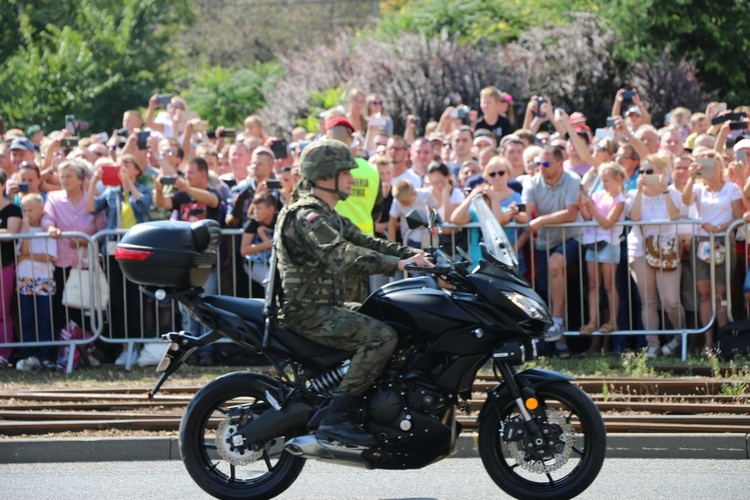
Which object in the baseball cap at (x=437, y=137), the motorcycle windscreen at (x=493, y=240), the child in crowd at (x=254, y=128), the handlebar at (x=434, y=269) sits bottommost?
the handlebar at (x=434, y=269)

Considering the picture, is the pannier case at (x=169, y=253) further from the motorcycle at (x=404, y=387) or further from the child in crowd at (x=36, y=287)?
the child in crowd at (x=36, y=287)

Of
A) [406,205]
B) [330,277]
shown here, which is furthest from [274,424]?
[406,205]

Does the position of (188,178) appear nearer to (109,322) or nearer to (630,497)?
(109,322)

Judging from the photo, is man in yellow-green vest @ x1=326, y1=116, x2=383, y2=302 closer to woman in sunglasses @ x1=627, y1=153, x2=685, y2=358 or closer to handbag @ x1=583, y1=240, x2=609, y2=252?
handbag @ x1=583, y1=240, x2=609, y2=252

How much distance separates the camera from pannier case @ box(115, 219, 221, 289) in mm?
7059

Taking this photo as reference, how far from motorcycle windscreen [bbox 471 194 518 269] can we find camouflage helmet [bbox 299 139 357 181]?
729mm

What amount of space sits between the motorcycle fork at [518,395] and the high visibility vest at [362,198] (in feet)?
10.5

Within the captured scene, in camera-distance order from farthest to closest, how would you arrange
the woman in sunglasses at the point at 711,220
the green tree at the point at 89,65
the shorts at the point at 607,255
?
the green tree at the point at 89,65
the shorts at the point at 607,255
the woman in sunglasses at the point at 711,220

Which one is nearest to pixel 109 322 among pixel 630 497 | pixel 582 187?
pixel 582 187

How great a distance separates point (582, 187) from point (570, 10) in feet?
48.7

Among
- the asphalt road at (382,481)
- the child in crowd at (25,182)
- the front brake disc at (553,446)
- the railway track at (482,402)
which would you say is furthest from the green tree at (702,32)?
the front brake disc at (553,446)

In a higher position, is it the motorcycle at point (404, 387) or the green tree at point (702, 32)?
the green tree at point (702, 32)

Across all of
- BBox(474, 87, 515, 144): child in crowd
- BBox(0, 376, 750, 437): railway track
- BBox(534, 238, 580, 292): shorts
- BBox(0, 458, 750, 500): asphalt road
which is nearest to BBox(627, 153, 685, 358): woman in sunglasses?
BBox(534, 238, 580, 292): shorts

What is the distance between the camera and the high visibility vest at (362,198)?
9867 mm
